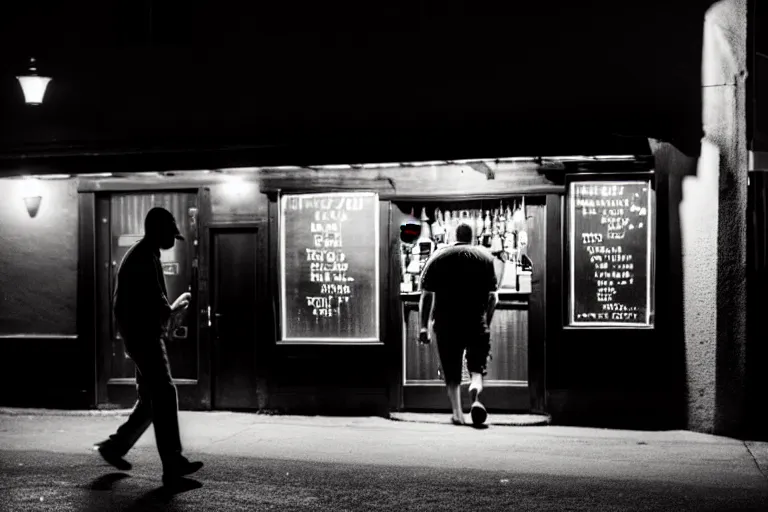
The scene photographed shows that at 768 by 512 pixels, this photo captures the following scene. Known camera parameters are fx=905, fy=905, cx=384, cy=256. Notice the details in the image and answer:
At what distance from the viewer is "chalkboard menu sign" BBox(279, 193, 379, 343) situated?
1088 cm

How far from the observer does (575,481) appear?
7.49m

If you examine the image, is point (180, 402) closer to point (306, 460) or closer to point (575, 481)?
point (306, 460)

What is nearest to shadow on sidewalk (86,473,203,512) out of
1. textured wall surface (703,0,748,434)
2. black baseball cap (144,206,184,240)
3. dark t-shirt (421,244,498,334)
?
black baseball cap (144,206,184,240)

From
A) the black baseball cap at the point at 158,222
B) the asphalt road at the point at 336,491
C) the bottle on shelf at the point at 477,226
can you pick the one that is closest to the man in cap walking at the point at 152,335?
the black baseball cap at the point at 158,222

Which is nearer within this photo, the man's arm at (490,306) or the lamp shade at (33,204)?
the man's arm at (490,306)

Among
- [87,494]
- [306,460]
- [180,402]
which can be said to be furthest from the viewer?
[180,402]

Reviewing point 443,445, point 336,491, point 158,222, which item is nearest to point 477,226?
point 443,445

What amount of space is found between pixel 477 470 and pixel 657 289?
3.35m

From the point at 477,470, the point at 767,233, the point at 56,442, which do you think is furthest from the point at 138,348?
the point at 767,233

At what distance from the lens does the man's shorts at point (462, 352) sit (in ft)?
33.0

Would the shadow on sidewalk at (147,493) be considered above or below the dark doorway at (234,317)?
below

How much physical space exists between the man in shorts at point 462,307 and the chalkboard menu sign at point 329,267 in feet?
3.36

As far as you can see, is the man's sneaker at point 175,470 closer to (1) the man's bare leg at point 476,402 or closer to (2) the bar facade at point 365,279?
(2) the bar facade at point 365,279

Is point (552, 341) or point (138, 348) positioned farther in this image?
point (552, 341)
